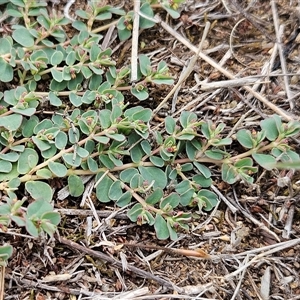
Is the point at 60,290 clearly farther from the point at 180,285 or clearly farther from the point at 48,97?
the point at 48,97

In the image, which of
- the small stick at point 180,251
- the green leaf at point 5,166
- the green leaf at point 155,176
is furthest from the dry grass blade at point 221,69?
the green leaf at point 5,166

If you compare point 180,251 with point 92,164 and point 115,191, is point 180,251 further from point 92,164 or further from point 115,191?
point 92,164

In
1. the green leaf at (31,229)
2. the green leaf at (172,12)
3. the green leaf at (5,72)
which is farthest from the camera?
the green leaf at (172,12)

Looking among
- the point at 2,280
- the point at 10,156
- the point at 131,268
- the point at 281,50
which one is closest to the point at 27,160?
the point at 10,156

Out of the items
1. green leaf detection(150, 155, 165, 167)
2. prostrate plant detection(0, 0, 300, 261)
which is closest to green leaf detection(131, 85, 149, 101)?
prostrate plant detection(0, 0, 300, 261)

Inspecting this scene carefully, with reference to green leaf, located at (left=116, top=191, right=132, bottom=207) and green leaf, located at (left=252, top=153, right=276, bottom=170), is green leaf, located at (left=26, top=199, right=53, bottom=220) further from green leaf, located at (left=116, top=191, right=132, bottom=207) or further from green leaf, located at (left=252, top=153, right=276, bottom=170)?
green leaf, located at (left=252, top=153, right=276, bottom=170)

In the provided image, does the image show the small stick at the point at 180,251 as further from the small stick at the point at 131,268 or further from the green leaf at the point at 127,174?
the green leaf at the point at 127,174
